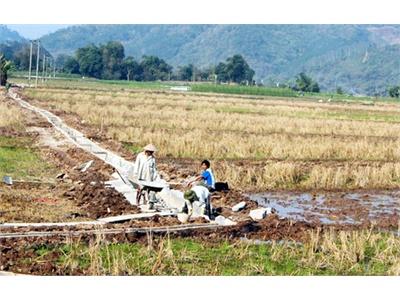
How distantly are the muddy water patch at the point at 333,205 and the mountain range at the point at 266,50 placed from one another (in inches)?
3884

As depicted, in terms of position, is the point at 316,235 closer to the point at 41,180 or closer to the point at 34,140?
the point at 41,180

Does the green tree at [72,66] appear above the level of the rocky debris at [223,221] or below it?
above

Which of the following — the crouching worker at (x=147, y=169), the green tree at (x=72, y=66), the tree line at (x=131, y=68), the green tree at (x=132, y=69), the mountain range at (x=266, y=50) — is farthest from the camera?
the mountain range at (x=266, y=50)

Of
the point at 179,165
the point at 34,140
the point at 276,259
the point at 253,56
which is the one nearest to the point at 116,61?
the point at 34,140

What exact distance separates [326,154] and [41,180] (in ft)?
26.9

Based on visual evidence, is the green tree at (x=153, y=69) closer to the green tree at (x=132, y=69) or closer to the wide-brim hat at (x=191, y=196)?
the green tree at (x=132, y=69)

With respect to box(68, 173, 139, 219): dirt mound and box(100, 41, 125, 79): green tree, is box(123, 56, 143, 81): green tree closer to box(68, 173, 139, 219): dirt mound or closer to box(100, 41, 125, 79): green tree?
box(100, 41, 125, 79): green tree

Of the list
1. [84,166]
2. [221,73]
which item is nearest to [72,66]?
[221,73]

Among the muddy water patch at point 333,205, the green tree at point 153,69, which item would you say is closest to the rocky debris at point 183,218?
the muddy water patch at point 333,205

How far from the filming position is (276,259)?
26.0ft

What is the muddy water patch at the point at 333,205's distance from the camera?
36.4 feet

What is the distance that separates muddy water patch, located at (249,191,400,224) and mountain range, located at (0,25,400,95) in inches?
3884

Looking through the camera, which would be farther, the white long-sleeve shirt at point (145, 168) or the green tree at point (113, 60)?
the green tree at point (113, 60)

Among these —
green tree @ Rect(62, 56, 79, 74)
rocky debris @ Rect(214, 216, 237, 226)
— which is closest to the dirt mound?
rocky debris @ Rect(214, 216, 237, 226)
